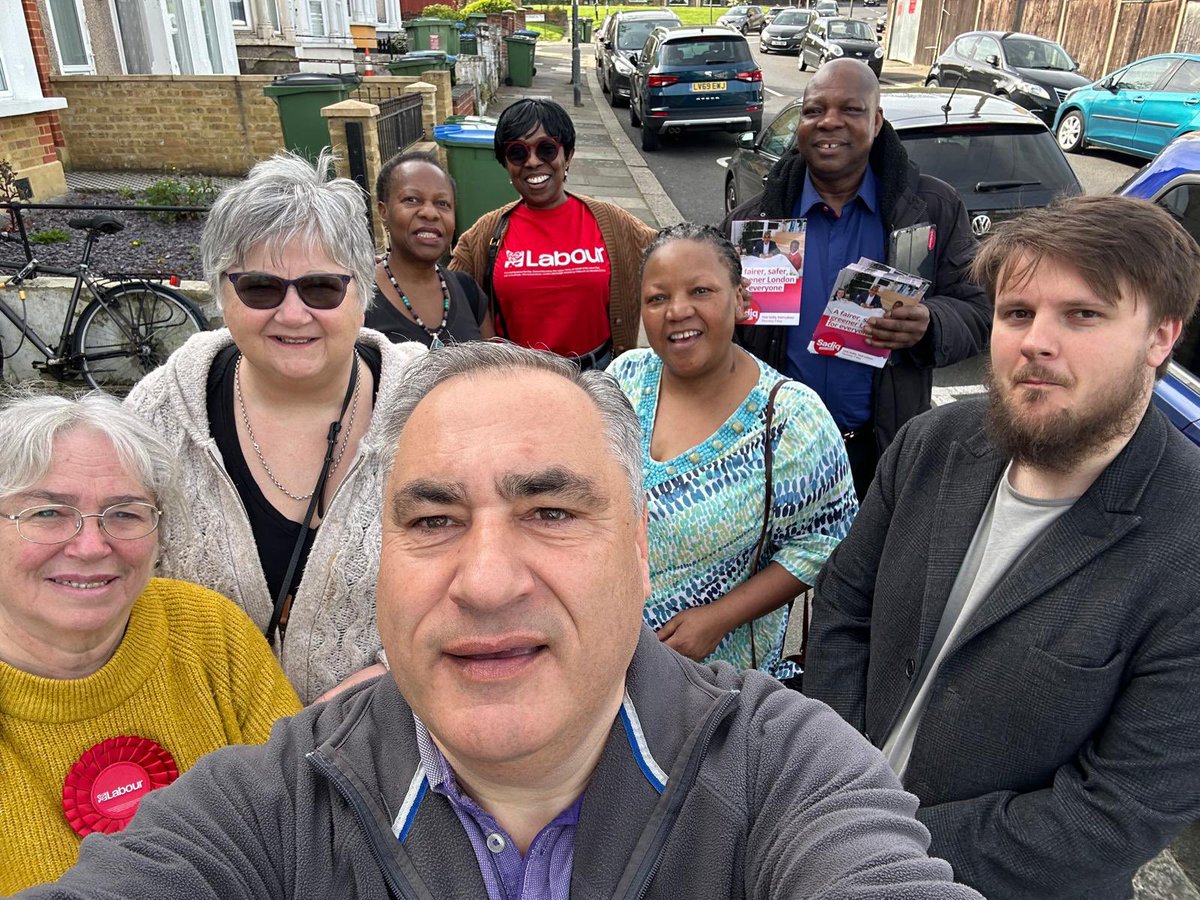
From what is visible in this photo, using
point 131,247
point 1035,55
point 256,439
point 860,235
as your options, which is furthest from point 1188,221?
point 1035,55

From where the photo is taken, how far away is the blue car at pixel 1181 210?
302 centimetres

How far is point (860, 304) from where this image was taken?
110 inches

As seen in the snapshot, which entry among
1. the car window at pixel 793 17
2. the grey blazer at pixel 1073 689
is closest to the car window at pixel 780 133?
the grey blazer at pixel 1073 689

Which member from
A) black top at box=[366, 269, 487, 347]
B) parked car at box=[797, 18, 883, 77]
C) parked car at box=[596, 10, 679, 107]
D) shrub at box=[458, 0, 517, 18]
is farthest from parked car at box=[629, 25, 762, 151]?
shrub at box=[458, 0, 517, 18]

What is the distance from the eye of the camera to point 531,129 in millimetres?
3541

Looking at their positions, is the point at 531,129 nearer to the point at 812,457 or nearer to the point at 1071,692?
the point at 812,457

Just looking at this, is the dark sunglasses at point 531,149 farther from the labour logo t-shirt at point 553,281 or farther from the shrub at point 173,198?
the shrub at point 173,198

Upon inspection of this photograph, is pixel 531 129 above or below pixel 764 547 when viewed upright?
above

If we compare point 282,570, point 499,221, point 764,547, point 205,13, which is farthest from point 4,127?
point 764,547

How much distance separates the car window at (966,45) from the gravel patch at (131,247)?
1699 centimetres

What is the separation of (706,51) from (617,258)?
497 inches

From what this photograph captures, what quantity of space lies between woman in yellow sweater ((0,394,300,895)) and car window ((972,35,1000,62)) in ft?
64.7

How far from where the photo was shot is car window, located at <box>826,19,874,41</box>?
2545 centimetres

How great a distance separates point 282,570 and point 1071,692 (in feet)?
5.81
